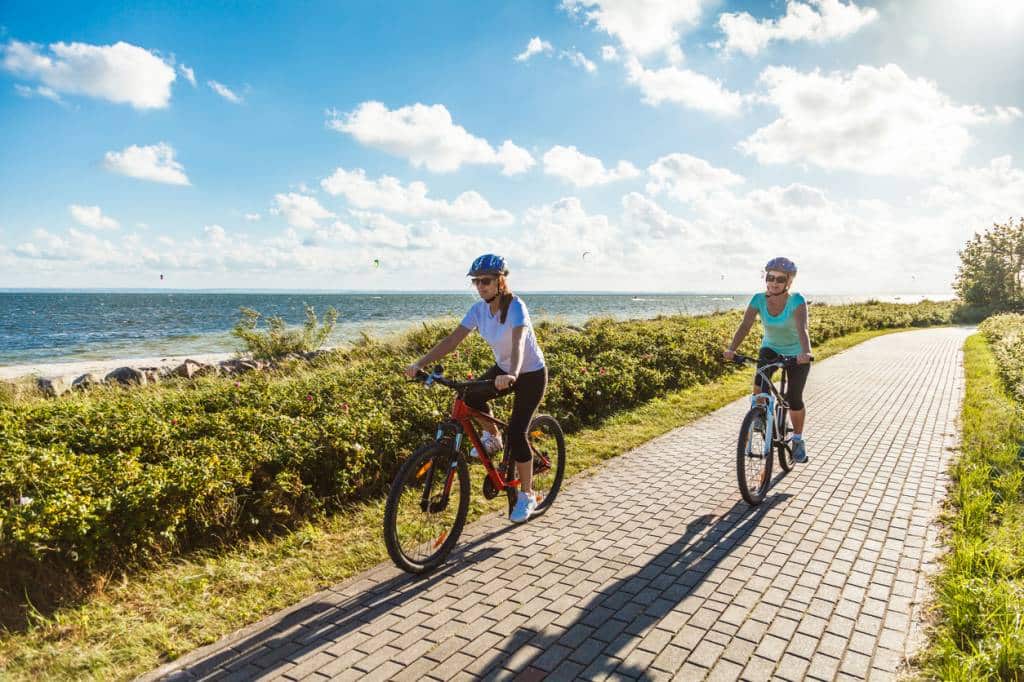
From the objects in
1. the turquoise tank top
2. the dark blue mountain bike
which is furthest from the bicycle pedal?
the turquoise tank top

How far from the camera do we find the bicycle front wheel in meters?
3.89

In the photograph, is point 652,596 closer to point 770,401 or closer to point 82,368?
point 770,401

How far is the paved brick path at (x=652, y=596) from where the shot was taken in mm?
3045

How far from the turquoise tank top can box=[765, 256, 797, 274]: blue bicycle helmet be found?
239 millimetres

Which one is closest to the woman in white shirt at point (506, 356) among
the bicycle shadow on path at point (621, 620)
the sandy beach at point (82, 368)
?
the bicycle shadow on path at point (621, 620)

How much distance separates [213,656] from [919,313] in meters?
40.1

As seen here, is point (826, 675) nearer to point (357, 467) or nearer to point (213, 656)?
point (213, 656)

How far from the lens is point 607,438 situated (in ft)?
25.3

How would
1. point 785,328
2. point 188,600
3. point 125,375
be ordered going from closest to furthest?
point 188,600
point 785,328
point 125,375

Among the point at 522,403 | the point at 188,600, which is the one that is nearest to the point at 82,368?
the point at 188,600

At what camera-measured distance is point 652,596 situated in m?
3.71

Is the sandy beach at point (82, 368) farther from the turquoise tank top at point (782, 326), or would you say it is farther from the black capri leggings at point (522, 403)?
A: the turquoise tank top at point (782, 326)

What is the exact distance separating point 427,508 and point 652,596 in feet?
5.15

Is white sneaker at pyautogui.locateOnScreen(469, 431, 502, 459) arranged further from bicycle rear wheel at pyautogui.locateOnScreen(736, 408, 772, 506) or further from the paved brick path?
bicycle rear wheel at pyautogui.locateOnScreen(736, 408, 772, 506)
